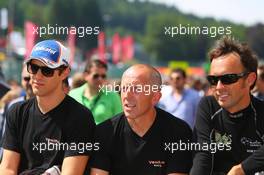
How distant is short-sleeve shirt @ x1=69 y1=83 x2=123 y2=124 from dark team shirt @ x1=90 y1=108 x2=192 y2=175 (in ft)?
9.74

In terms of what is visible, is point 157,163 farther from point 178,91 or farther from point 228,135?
point 178,91

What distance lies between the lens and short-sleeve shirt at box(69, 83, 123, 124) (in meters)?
7.72

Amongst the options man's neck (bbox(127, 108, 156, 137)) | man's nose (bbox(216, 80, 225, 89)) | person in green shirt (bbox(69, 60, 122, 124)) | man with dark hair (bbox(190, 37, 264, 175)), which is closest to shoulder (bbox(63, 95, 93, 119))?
man's neck (bbox(127, 108, 156, 137))

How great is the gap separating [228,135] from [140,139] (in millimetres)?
705

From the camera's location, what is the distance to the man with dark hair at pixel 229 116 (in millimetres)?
4715

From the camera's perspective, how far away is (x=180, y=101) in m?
10.6

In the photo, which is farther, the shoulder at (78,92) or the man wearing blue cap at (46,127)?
the shoulder at (78,92)

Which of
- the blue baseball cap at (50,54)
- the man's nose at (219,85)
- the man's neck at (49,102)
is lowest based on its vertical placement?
the man's neck at (49,102)

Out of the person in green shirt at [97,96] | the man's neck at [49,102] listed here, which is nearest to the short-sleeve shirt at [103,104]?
the person in green shirt at [97,96]

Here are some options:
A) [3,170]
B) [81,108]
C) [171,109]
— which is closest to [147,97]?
[81,108]

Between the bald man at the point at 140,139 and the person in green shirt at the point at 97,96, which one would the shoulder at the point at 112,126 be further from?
the person in green shirt at the point at 97,96

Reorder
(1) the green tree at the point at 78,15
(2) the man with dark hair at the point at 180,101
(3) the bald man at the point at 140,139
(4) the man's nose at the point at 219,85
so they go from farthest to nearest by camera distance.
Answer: (1) the green tree at the point at 78,15 < (2) the man with dark hair at the point at 180,101 < (4) the man's nose at the point at 219,85 < (3) the bald man at the point at 140,139

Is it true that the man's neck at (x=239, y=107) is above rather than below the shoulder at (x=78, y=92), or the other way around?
below

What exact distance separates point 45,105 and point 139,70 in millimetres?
803
